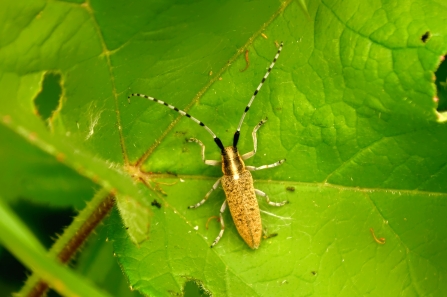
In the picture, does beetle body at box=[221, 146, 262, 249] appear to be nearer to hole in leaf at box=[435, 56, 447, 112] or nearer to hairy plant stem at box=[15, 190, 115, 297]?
hairy plant stem at box=[15, 190, 115, 297]

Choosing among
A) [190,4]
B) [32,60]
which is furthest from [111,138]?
[190,4]

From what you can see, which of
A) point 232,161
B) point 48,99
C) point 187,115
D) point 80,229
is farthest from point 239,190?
point 48,99

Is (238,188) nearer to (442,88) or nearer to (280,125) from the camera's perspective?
(280,125)

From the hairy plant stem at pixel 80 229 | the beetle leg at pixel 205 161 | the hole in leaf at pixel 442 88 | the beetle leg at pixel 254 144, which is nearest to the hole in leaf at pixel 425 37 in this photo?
the hole in leaf at pixel 442 88

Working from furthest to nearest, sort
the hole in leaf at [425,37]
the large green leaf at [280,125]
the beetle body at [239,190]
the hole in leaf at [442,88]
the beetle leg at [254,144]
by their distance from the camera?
the beetle body at [239,190] → the beetle leg at [254,144] → the hole in leaf at [442,88] → the large green leaf at [280,125] → the hole in leaf at [425,37]

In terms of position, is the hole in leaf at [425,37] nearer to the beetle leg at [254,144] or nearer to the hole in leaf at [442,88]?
the hole in leaf at [442,88]
